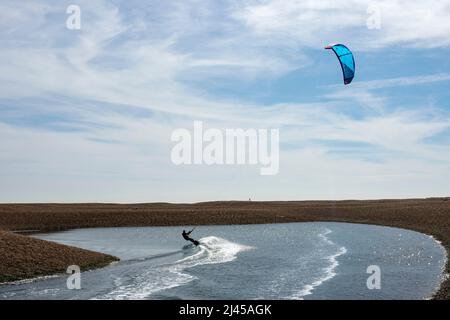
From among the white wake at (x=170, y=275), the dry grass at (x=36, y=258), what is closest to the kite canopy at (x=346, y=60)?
the white wake at (x=170, y=275)

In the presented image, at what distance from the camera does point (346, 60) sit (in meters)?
34.8

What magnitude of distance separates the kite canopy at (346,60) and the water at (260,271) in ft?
41.9

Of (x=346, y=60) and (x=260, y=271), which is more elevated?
(x=346, y=60)

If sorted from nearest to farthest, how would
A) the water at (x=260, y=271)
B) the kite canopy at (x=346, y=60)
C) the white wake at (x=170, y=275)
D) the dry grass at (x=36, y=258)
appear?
the water at (x=260, y=271) → the white wake at (x=170, y=275) → the dry grass at (x=36, y=258) → the kite canopy at (x=346, y=60)

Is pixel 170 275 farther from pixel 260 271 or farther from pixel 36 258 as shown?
pixel 36 258

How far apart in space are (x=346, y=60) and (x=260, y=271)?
15.2m

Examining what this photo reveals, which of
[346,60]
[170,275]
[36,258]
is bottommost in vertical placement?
[170,275]

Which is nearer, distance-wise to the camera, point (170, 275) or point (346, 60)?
point (170, 275)

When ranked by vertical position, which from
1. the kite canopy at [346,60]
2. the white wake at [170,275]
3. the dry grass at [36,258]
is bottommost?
the white wake at [170,275]

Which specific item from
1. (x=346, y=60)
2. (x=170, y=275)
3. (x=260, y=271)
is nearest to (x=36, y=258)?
(x=170, y=275)

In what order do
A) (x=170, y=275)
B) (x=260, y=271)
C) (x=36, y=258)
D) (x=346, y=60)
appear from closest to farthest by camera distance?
(x=170, y=275), (x=36, y=258), (x=260, y=271), (x=346, y=60)

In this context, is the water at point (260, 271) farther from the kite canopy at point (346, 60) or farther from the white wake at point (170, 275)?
the kite canopy at point (346, 60)

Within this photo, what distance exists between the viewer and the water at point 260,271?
1001 inches
